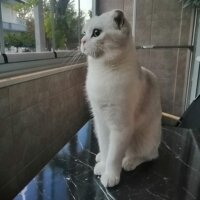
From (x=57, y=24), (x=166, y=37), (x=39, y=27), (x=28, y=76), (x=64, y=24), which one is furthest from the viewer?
(x=166, y=37)

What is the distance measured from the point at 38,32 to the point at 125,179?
120 centimetres

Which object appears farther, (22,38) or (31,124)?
(22,38)

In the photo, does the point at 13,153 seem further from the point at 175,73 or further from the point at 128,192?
the point at 175,73

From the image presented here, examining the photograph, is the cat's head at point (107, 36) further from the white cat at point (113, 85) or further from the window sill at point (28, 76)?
the window sill at point (28, 76)

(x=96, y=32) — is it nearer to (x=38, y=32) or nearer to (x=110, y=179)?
(x=110, y=179)

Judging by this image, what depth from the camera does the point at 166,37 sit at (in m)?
2.54

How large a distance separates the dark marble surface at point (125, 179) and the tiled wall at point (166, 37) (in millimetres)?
1637

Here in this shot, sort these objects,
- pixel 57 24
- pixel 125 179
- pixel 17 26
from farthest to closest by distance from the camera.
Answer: pixel 57 24, pixel 17 26, pixel 125 179

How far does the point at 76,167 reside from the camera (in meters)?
0.90

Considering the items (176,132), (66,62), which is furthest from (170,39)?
(176,132)

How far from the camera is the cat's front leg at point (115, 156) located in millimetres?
753

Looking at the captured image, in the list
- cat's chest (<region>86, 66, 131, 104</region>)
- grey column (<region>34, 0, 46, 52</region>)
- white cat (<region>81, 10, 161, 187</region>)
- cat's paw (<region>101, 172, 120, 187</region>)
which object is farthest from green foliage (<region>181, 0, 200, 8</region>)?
cat's paw (<region>101, 172, 120, 187</region>)

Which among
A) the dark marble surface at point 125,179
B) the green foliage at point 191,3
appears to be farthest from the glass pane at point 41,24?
the green foliage at point 191,3

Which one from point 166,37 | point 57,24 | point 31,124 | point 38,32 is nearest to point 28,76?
point 31,124
